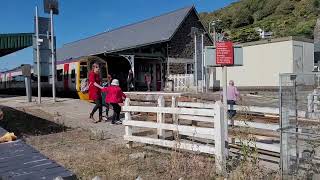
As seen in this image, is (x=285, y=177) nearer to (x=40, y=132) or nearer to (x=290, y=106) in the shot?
(x=290, y=106)

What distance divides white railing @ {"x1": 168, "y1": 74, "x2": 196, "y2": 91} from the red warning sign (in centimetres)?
2392

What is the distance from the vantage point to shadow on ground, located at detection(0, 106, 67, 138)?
1180 centimetres

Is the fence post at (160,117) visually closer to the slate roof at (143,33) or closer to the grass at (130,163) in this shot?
the grass at (130,163)

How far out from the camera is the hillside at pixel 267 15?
67519 millimetres

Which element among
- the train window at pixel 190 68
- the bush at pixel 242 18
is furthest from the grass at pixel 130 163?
the bush at pixel 242 18

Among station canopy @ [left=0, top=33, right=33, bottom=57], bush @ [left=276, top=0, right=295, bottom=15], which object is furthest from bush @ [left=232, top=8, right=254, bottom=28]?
station canopy @ [left=0, top=33, right=33, bottom=57]

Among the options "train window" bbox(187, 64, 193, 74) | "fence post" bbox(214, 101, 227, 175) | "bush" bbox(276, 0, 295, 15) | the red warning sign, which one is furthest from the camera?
"bush" bbox(276, 0, 295, 15)

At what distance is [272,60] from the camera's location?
2619 centimetres

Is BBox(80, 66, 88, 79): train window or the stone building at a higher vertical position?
the stone building

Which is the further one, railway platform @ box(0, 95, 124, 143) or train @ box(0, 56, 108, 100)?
train @ box(0, 56, 108, 100)

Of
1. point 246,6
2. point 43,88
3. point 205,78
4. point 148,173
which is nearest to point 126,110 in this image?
point 148,173

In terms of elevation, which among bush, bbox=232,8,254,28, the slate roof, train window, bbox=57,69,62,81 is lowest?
train window, bbox=57,69,62,81

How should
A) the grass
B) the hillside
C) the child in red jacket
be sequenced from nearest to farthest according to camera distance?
the grass, the child in red jacket, the hillside

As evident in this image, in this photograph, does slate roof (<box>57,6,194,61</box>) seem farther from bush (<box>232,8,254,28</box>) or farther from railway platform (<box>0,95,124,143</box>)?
bush (<box>232,8,254,28</box>)
